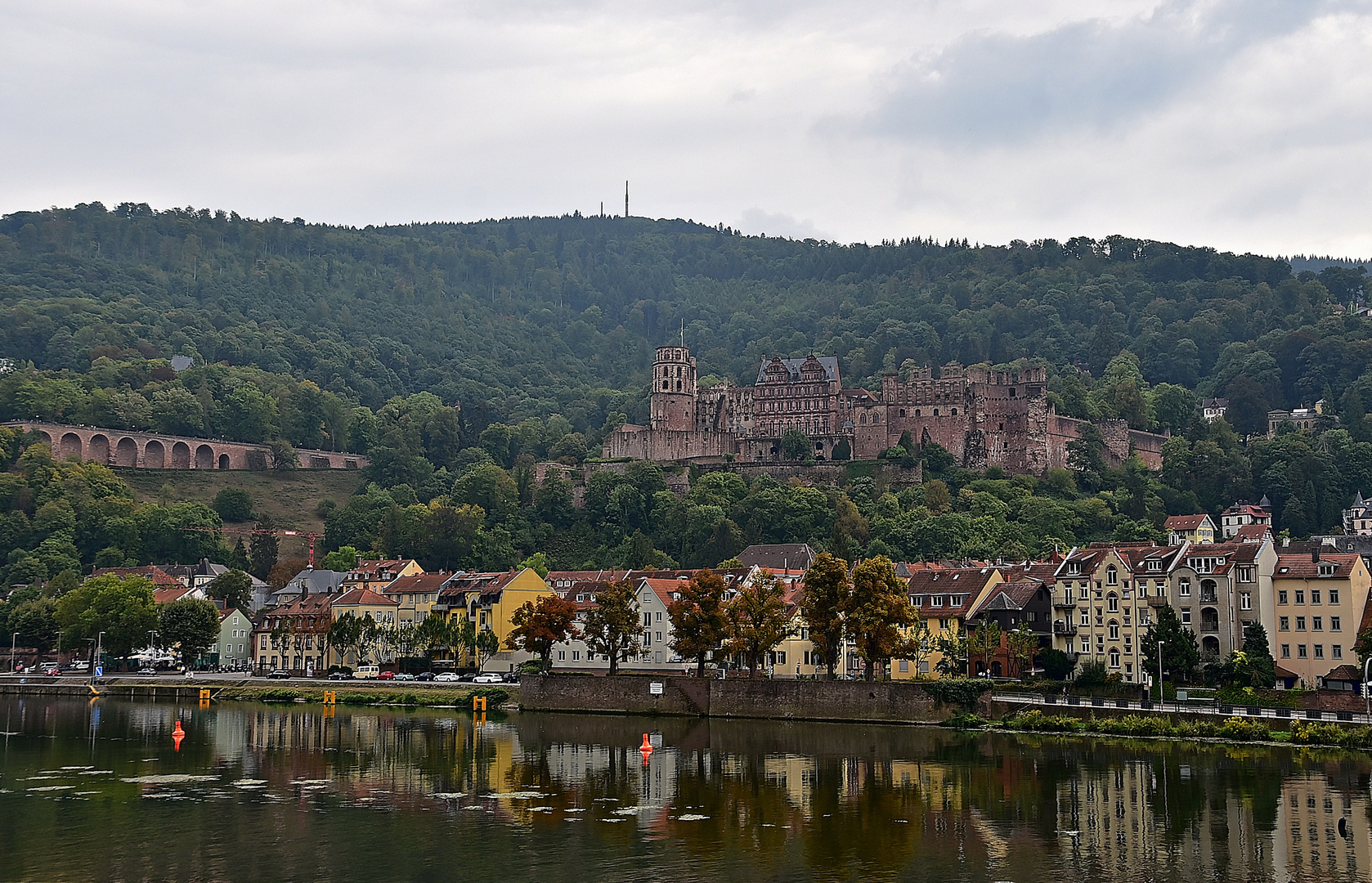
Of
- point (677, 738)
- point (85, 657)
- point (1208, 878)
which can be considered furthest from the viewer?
point (85, 657)

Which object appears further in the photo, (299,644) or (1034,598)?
(299,644)

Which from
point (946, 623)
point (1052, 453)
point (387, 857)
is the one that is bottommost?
point (387, 857)

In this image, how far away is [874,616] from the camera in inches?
3022

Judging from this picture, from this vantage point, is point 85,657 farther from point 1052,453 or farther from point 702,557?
point 1052,453

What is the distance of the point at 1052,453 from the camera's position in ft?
541

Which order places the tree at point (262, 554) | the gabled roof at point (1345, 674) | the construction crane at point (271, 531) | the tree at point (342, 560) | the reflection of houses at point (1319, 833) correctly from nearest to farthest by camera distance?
the reflection of houses at point (1319, 833), the gabled roof at point (1345, 674), the tree at point (342, 560), the tree at point (262, 554), the construction crane at point (271, 531)

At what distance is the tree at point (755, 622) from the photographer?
7938 centimetres

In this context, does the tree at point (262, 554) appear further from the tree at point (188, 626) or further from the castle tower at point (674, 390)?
the castle tower at point (674, 390)

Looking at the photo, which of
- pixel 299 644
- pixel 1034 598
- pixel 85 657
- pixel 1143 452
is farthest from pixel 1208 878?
pixel 1143 452

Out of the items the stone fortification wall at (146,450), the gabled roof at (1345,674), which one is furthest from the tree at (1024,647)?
the stone fortification wall at (146,450)

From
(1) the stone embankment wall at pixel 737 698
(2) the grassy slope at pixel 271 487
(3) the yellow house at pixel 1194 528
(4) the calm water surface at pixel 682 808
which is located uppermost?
(2) the grassy slope at pixel 271 487

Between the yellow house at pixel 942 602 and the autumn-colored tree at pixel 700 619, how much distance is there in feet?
36.9

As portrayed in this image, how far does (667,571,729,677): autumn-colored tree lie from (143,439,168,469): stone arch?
12648cm

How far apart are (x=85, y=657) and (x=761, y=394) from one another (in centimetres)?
8935
